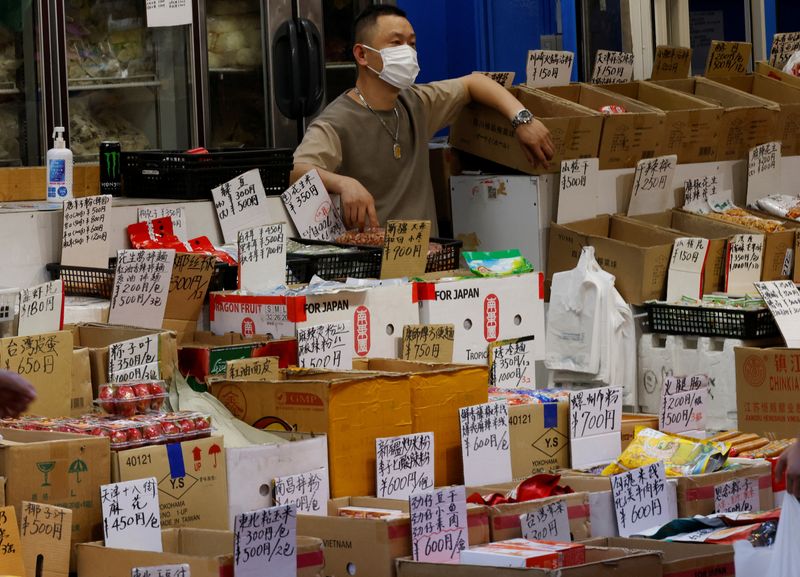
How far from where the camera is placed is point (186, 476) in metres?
3.55

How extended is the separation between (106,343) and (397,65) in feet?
8.00

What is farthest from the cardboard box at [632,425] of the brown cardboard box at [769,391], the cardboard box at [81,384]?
the cardboard box at [81,384]

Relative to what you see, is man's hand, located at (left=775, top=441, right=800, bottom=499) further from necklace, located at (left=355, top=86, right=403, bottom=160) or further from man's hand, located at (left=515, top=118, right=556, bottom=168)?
necklace, located at (left=355, top=86, right=403, bottom=160)

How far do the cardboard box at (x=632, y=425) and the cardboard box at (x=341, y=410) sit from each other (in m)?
0.89

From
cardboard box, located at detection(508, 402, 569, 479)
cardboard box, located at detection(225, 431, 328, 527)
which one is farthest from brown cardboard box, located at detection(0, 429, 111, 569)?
cardboard box, located at detection(508, 402, 569, 479)

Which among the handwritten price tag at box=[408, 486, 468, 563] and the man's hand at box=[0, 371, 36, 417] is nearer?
the man's hand at box=[0, 371, 36, 417]

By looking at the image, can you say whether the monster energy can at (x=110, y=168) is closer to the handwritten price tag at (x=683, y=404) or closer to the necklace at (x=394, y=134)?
the necklace at (x=394, y=134)

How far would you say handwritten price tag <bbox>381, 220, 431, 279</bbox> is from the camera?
5094mm

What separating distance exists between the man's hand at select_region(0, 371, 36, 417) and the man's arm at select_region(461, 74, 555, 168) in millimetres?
3558

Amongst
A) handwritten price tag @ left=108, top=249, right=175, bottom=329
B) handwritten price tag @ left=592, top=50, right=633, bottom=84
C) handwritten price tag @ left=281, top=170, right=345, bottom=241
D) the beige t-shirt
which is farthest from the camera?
handwritten price tag @ left=592, top=50, right=633, bottom=84

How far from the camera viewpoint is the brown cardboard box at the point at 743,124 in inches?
282

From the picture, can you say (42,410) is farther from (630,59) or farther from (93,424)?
(630,59)

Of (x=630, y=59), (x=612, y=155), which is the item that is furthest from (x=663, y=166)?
(x=630, y=59)

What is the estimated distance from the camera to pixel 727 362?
585 centimetres
